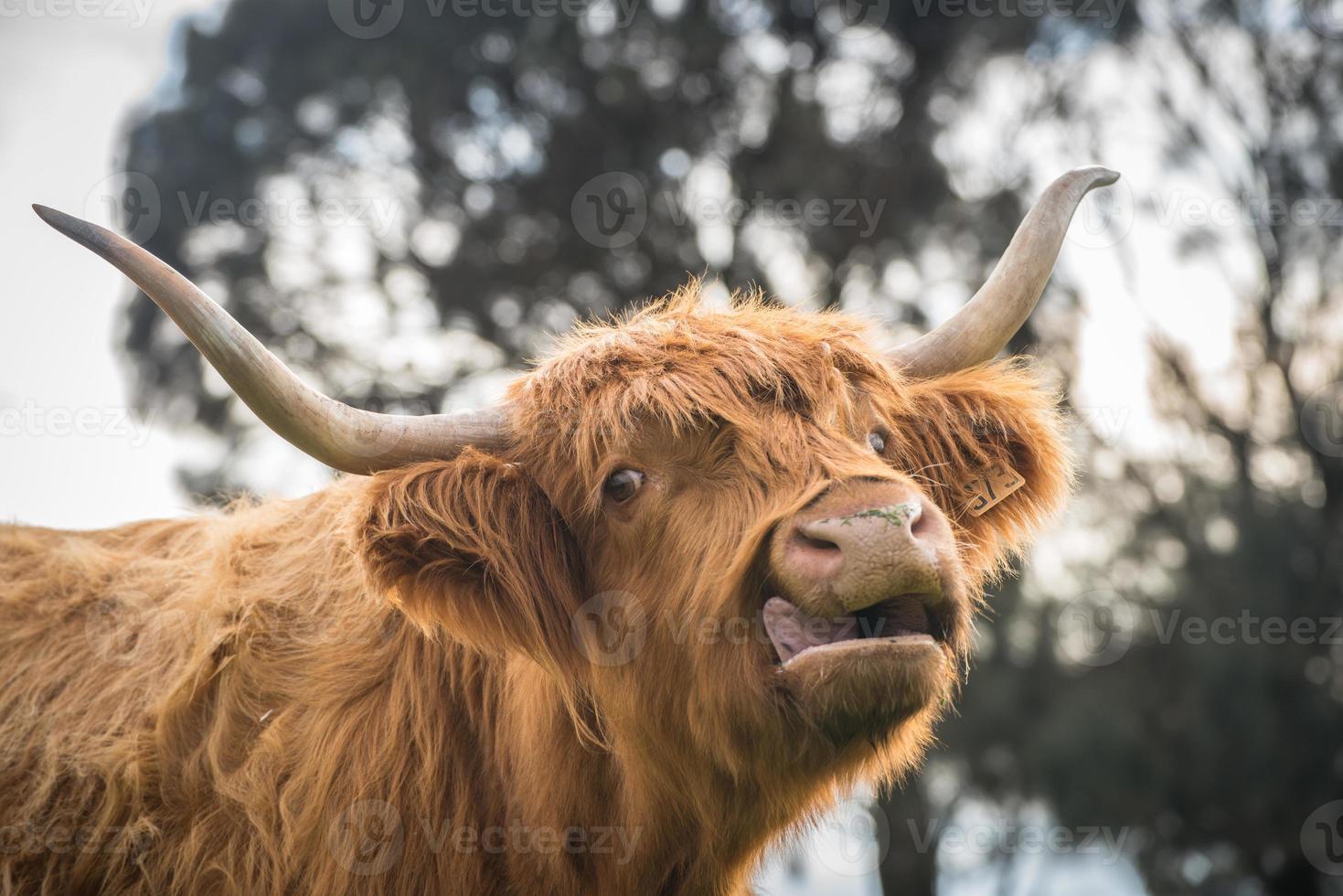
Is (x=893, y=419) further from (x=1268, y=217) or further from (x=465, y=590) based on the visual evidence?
→ (x=1268, y=217)

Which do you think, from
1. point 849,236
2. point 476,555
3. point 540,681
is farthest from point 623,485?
point 849,236

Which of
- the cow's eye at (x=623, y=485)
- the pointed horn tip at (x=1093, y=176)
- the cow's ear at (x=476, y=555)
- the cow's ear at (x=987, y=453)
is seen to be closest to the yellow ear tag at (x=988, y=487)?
the cow's ear at (x=987, y=453)

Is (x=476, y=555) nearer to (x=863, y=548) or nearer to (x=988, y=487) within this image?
(x=863, y=548)

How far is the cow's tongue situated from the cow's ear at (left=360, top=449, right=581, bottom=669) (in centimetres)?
68

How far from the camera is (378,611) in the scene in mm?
3113

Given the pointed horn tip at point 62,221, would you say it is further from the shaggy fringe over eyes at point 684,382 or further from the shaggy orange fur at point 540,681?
the shaggy fringe over eyes at point 684,382

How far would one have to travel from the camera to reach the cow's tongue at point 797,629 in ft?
7.34

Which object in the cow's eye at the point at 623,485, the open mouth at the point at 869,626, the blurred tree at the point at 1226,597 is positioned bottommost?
the blurred tree at the point at 1226,597

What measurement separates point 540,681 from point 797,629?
2.88 feet

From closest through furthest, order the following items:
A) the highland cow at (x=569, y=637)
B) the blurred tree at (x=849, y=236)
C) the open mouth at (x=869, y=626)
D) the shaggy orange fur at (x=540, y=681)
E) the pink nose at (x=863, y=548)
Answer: the pink nose at (x=863, y=548), the open mouth at (x=869, y=626), the highland cow at (x=569, y=637), the shaggy orange fur at (x=540, y=681), the blurred tree at (x=849, y=236)

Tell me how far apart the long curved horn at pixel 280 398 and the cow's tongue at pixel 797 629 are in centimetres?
100

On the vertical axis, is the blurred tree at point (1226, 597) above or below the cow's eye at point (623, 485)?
below

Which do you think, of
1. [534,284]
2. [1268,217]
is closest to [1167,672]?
[1268,217]

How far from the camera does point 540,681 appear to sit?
2865mm
